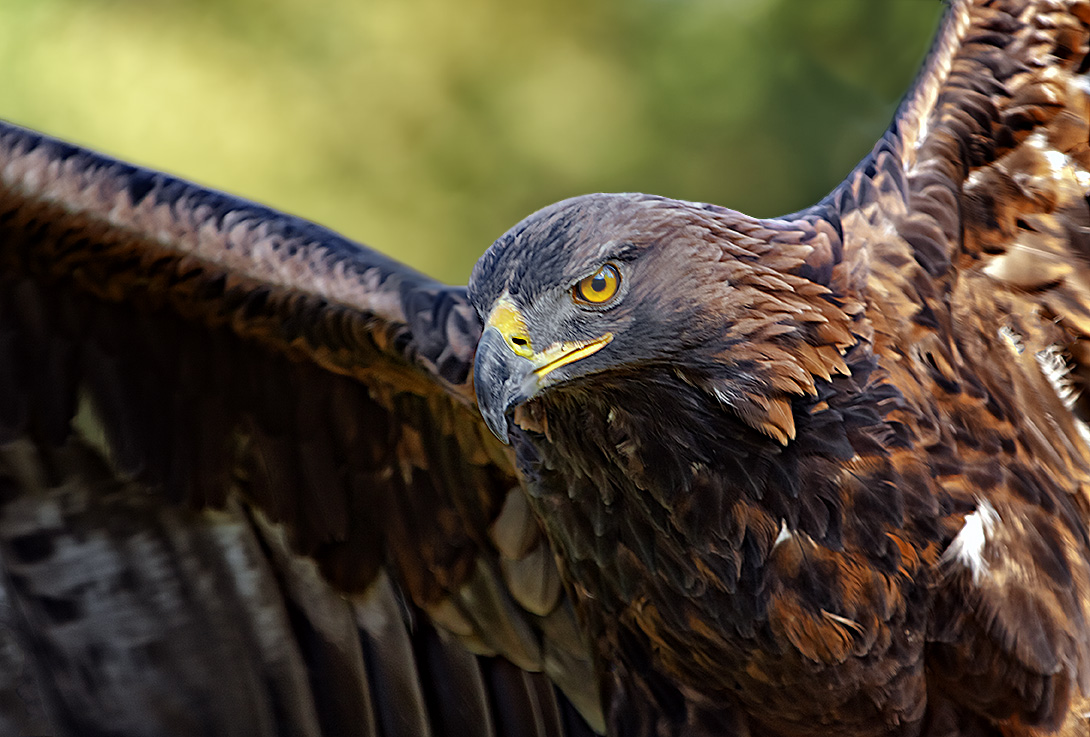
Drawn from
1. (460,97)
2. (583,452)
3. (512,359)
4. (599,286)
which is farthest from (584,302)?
(460,97)

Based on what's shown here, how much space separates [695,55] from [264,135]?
12.1 ft

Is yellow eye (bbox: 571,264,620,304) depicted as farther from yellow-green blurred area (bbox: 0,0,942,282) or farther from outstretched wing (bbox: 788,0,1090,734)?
yellow-green blurred area (bbox: 0,0,942,282)

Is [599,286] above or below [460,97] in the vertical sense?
below

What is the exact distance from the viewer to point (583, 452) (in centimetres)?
202

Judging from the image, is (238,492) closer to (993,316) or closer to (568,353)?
(568,353)

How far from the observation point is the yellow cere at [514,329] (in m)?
1.79

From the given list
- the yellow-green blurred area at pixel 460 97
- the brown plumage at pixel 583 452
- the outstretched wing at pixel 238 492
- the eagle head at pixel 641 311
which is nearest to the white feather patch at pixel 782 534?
the brown plumage at pixel 583 452

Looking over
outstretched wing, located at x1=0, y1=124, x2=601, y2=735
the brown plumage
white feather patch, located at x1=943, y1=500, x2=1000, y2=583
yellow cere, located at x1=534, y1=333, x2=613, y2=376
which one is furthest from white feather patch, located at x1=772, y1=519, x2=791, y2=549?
outstretched wing, located at x1=0, y1=124, x2=601, y2=735

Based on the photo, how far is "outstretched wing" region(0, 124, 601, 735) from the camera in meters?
2.39

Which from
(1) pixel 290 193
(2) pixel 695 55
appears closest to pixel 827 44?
(2) pixel 695 55

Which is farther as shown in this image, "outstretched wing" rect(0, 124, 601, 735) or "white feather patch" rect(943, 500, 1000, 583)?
"outstretched wing" rect(0, 124, 601, 735)

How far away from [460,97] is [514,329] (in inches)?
303

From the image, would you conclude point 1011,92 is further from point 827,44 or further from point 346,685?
point 827,44

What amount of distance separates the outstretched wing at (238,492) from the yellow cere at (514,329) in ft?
1.77
